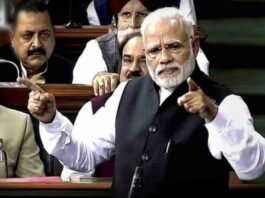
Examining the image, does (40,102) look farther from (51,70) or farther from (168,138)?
(51,70)

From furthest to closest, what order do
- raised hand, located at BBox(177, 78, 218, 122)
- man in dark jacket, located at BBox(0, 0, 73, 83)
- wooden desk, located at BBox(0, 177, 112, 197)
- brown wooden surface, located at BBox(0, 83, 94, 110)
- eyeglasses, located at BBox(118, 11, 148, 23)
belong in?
1. eyeglasses, located at BBox(118, 11, 148, 23)
2. man in dark jacket, located at BBox(0, 0, 73, 83)
3. brown wooden surface, located at BBox(0, 83, 94, 110)
4. wooden desk, located at BBox(0, 177, 112, 197)
5. raised hand, located at BBox(177, 78, 218, 122)

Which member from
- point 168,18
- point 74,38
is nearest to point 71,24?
point 74,38

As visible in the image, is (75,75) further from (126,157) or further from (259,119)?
(126,157)

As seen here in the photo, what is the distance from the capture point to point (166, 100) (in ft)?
Answer: 6.34

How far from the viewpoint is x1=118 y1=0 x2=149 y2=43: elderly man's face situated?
3160 mm

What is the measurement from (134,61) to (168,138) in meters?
0.73

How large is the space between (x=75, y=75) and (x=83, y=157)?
4.28ft

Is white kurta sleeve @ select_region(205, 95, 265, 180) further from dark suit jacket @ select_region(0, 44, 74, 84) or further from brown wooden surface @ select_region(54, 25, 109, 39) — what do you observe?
brown wooden surface @ select_region(54, 25, 109, 39)

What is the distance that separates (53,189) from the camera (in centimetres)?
196

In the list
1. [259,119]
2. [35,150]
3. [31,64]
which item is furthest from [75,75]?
[259,119]

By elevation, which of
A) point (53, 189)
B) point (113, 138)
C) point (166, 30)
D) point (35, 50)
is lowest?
point (53, 189)

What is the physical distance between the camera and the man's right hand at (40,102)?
1.69 m

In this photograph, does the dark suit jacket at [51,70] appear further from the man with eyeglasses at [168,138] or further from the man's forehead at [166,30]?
the man's forehead at [166,30]

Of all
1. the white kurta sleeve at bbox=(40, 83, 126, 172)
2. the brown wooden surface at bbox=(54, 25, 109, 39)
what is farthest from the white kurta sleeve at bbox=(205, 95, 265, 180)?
the brown wooden surface at bbox=(54, 25, 109, 39)
